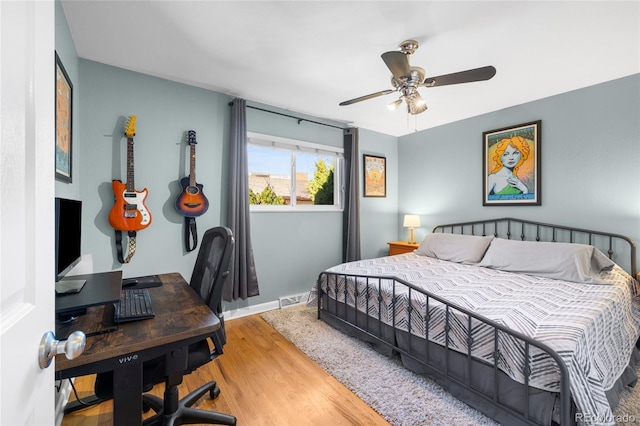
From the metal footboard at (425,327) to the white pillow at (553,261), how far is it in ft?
4.20

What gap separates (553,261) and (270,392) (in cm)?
254

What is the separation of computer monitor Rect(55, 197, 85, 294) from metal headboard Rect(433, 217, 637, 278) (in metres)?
3.86

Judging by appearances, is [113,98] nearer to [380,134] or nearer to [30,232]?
[30,232]

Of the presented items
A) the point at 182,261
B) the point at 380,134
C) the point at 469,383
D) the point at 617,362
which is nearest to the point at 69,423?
the point at 182,261

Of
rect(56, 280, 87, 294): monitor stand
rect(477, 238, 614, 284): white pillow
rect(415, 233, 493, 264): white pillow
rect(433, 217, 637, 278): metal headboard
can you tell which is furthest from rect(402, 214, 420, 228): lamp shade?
rect(56, 280, 87, 294): monitor stand

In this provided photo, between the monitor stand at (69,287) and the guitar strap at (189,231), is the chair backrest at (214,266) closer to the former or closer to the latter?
the monitor stand at (69,287)

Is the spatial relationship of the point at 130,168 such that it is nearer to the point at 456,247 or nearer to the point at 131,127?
the point at 131,127

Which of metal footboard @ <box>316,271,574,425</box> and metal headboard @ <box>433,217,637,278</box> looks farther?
metal headboard @ <box>433,217,637,278</box>

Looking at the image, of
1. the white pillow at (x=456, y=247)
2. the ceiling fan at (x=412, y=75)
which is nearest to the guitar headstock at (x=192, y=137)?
the ceiling fan at (x=412, y=75)

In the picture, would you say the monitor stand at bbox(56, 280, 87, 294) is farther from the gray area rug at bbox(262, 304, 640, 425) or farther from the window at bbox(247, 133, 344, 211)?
the window at bbox(247, 133, 344, 211)

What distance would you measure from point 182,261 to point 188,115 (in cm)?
141

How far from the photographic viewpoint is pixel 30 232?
512 mm

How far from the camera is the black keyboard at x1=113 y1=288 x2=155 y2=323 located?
3.93 ft

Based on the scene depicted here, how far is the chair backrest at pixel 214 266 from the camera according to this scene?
1.48 metres
